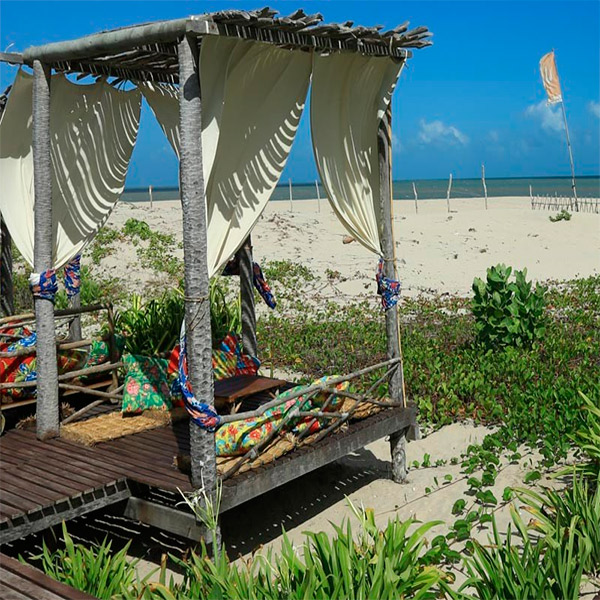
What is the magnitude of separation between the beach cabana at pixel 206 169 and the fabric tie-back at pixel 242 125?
1 cm

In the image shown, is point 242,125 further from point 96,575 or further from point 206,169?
point 96,575

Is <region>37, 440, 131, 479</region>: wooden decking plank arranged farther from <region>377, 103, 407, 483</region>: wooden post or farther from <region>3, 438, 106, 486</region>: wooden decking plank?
<region>377, 103, 407, 483</region>: wooden post

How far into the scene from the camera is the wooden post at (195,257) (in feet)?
16.9

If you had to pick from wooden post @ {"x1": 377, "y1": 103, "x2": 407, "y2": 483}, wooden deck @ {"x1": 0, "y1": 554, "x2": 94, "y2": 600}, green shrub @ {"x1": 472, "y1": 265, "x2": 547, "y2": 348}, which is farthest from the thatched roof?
green shrub @ {"x1": 472, "y1": 265, "x2": 547, "y2": 348}

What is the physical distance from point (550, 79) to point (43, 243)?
24.5 m

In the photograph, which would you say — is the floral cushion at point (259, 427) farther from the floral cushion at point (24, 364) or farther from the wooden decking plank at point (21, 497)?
the floral cushion at point (24, 364)

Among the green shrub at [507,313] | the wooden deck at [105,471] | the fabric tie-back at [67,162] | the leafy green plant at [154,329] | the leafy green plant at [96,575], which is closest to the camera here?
the leafy green plant at [96,575]

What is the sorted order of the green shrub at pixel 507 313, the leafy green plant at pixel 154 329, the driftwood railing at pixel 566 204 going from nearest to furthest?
the leafy green plant at pixel 154 329 < the green shrub at pixel 507 313 < the driftwood railing at pixel 566 204

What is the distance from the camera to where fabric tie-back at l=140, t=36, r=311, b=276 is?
17.5ft

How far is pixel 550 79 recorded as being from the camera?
90.4 ft

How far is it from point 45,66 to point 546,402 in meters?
5.78

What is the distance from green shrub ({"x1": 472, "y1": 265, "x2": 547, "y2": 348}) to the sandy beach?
4.98 m

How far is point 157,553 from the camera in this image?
6.15 metres

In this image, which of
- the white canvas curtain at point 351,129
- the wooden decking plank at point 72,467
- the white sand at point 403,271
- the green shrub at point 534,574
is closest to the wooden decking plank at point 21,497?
the wooden decking plank at point 72,467
